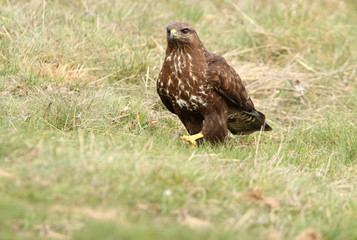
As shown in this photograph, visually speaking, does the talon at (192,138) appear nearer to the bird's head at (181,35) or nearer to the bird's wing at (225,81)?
the bird's wing at (225,81)

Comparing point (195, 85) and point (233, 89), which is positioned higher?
point (195, 85)

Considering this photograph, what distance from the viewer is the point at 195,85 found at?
544 centimetres

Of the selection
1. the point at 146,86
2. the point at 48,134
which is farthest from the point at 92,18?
the point at 48,134

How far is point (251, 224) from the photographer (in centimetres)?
371

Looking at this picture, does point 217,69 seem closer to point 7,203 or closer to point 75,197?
point 75,197

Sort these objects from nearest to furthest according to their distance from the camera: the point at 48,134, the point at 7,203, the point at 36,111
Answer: the point at 7,203
the point at 48,134
the point at 36,111

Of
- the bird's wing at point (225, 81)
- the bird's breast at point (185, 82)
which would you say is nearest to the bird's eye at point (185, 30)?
the bird's breast at point (185, 82)

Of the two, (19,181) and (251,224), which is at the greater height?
(19,181)

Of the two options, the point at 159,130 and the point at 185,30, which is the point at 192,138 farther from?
the point at 185,30

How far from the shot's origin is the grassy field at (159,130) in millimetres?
3586

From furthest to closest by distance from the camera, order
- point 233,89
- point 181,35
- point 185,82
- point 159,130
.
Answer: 1. point 159,130
2. point 233,89
3. point 181,35
4. point 185,82

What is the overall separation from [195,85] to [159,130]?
84 centimetres

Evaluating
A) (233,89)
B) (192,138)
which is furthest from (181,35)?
(192,138)

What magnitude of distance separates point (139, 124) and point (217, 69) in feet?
3.33
